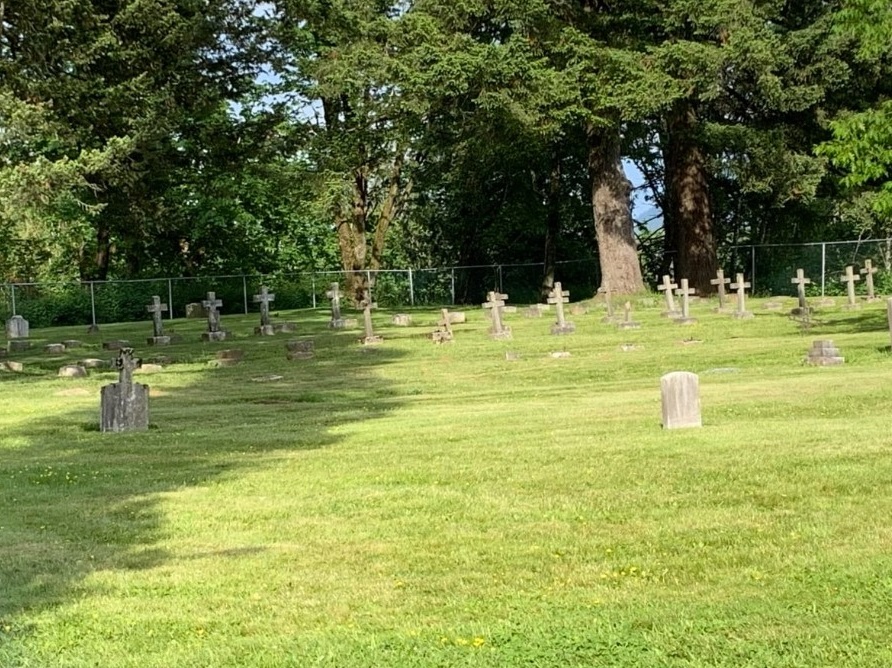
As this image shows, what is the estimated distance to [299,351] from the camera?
2658 centimetres

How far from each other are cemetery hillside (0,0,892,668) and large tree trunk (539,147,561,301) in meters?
0.16

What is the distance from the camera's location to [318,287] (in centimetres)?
4853

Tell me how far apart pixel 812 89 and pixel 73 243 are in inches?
1337

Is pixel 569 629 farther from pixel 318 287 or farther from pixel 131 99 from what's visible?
pixel 318 287

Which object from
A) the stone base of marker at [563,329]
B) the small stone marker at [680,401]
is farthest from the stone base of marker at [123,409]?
the stone base of marker at [563,329]

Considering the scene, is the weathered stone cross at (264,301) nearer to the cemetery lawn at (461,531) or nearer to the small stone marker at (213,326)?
the small stone marker at (213,326)

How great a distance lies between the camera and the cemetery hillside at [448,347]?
706 cm

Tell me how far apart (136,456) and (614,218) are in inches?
1060

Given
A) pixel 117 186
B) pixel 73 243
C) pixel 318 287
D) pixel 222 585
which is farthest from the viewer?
pixel 73 243

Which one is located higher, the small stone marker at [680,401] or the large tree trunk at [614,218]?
the large tree trunk at [614,218]

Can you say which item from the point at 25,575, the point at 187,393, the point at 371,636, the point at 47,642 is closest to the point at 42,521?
the point at 25,575

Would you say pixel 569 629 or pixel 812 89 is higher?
pixel 812 89

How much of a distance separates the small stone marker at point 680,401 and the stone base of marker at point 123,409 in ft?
21.9

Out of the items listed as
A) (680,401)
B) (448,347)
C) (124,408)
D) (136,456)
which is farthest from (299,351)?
(680,401)
